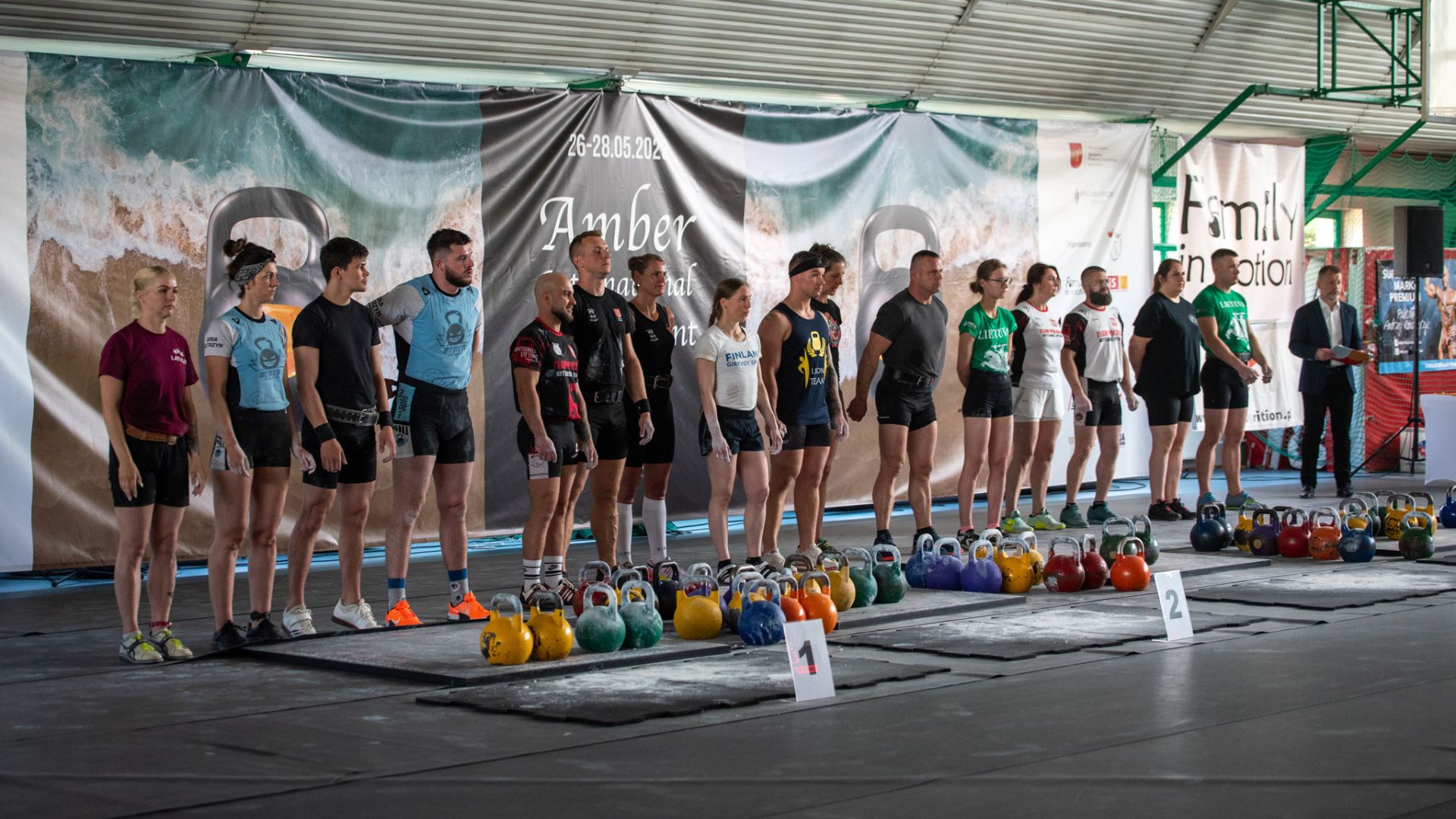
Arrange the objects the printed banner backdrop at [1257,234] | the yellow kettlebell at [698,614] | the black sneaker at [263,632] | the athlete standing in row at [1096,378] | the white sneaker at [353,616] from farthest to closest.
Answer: the printed banner backdrop at [1257,234] → the athlete standing in row at [1096,378] → the white sneaker at [353,616] → the black sneaker at [263,632] → the yellow kettlebell at [698,614]

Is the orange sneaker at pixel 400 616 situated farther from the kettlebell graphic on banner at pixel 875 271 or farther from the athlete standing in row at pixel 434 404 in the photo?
the kettlebell graphic on banner at pixel 875 271

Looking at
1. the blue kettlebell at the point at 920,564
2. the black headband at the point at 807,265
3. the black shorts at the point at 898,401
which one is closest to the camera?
the blue kettlebell at the point at 920,564

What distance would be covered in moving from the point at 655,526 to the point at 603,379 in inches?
35.4

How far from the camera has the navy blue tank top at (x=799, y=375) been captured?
320 inches

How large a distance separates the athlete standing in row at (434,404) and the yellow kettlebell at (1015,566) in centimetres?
238

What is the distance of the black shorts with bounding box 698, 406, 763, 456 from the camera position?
7.67 m

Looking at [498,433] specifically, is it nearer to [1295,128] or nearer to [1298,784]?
[1298,784]

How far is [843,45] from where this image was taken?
35.6 feet

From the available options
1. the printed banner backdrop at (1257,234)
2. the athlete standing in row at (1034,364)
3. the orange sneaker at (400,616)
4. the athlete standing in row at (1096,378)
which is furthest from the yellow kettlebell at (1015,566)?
the printed banner backdrop at (1257,234)

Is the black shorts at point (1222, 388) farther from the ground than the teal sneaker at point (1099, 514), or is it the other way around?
the black shorts at point (1222, 388)

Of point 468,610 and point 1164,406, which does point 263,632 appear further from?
point 1164,406

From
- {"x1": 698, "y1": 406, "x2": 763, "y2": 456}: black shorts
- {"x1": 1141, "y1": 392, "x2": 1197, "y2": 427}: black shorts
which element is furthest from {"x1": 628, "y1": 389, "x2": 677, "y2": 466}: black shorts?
{"x1": 1141, "y1": 392, "x2": 1197, "y2": 427}: black shorts

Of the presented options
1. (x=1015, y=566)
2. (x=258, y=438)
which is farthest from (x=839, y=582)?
(x=258, y=438)

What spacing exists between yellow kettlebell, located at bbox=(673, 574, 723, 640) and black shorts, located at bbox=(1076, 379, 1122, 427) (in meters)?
4.87
